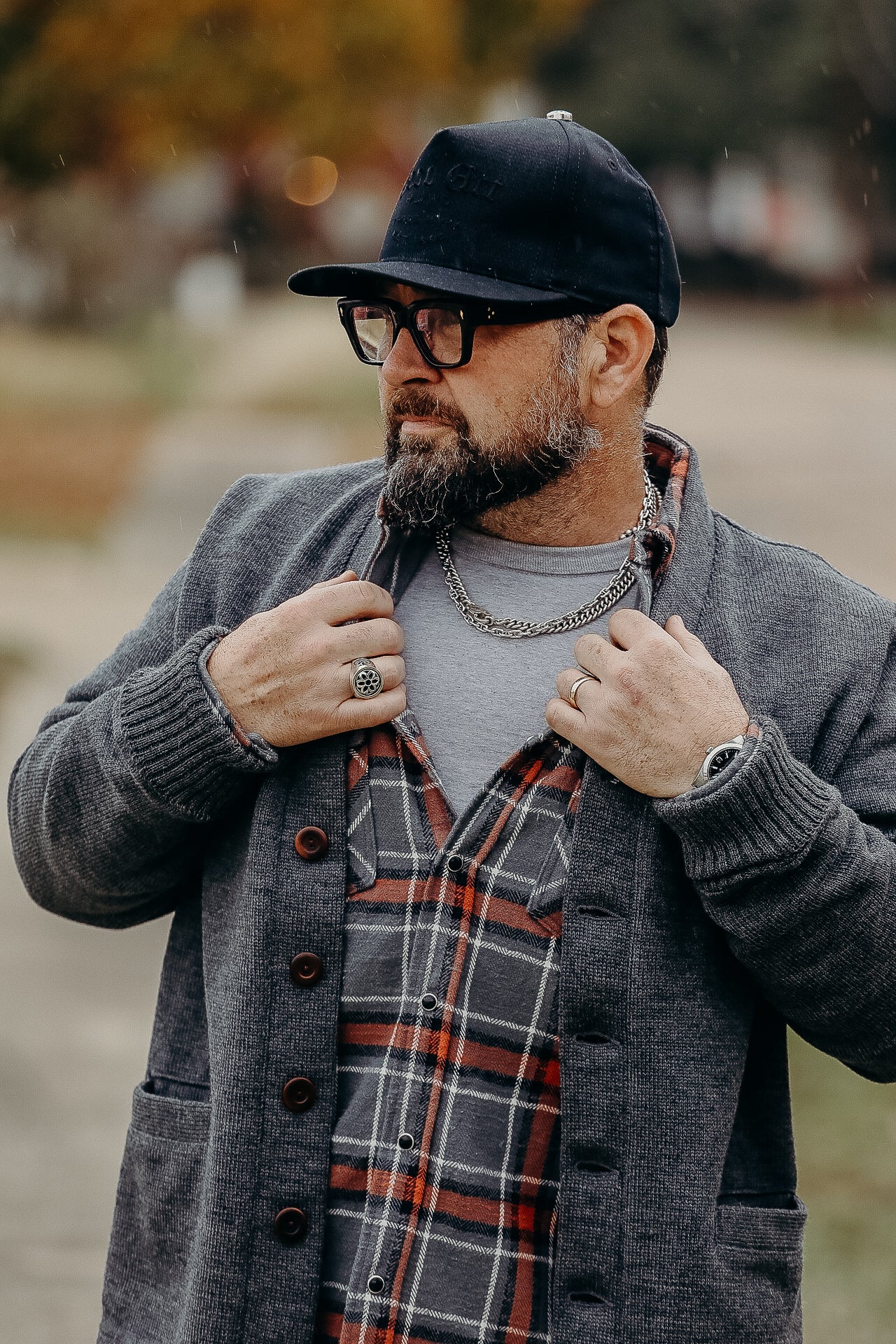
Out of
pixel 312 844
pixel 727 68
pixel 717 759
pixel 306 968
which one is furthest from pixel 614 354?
pixel 727 68

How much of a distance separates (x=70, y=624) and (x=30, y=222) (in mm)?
16313

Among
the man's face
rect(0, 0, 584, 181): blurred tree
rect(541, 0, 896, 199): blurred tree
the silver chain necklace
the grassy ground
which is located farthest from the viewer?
rect(541, 0, 896, 199): blurred tree

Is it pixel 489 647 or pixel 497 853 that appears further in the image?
pixel 489 647

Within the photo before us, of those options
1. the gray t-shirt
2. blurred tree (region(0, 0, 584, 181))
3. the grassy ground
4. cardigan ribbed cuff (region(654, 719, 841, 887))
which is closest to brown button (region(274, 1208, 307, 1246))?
the gray t-shirt

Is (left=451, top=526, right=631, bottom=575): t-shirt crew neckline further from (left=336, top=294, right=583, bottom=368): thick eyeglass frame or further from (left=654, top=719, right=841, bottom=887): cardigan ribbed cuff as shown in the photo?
(left=654, top=719, right=841, bottom=887): cardigan ribbed cuff

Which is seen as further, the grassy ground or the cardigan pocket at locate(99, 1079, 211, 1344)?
the grassy ground

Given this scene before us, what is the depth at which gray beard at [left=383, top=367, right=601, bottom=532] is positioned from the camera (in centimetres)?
216

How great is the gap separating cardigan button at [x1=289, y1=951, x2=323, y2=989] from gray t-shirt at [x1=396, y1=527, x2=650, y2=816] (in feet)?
0.86

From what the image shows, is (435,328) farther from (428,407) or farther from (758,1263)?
(758,1263)

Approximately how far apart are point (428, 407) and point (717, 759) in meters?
0.59

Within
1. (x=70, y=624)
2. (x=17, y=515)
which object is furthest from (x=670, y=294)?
(x=17, y=515)

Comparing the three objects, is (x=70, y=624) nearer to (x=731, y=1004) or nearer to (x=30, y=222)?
(x=731, y=1004)

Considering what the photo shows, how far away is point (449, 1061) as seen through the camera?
204 cm

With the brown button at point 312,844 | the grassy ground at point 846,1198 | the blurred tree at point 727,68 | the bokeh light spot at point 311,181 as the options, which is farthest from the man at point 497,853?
the blurred tree at point 727,68
